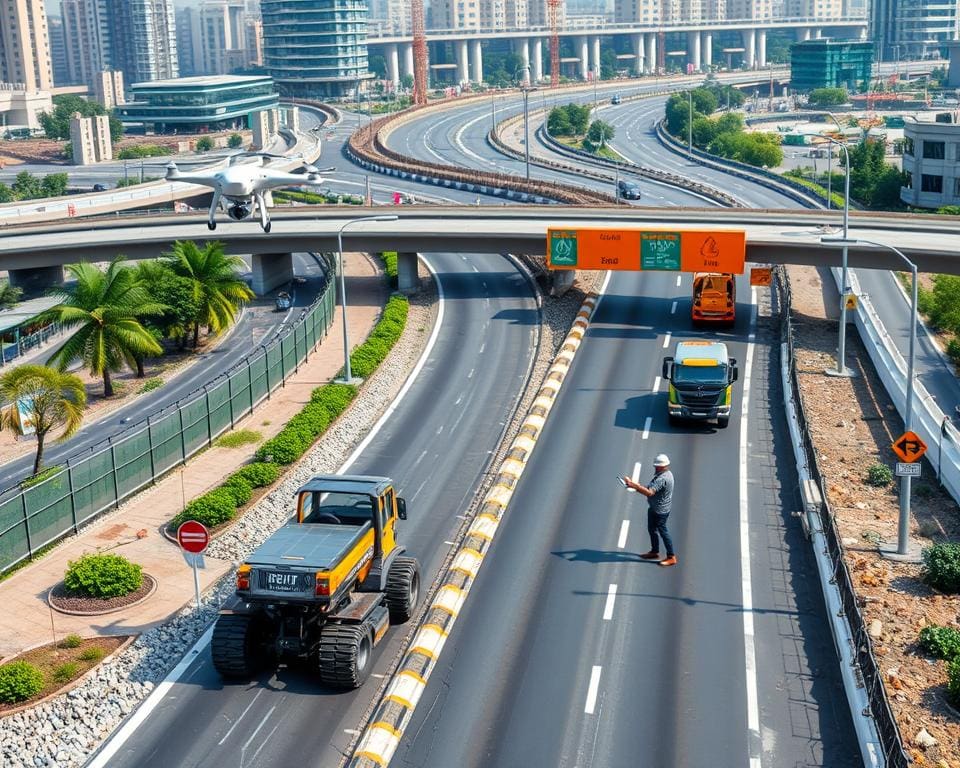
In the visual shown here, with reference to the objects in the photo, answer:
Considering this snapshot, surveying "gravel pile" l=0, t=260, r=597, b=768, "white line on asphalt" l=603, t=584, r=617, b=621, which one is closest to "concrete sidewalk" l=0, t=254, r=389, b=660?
"gravel pile" l=0, t=260, r=597, b=768

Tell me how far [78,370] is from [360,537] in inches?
1814

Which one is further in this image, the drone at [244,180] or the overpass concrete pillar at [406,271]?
the overpass concrete pillar at [406,271]

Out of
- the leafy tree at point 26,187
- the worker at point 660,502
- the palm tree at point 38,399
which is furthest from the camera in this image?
the leafy tree at point 26,187

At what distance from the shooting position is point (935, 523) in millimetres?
40094

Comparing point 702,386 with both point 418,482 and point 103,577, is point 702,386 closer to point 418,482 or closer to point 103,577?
point 418,482

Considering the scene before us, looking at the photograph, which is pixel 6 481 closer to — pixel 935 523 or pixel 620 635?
pixel 620 635

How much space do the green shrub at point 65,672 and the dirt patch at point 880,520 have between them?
18.2 metres

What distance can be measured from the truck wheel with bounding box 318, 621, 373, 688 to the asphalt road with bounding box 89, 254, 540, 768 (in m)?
0.55

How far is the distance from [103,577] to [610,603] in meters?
13.7

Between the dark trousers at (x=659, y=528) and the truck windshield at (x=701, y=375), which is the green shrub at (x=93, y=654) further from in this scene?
the truck windshield at (x=701, y=375)

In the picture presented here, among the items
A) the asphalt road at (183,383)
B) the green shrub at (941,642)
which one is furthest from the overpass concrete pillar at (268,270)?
the green shrub at (941,642)

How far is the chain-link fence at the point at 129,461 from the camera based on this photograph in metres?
37.5

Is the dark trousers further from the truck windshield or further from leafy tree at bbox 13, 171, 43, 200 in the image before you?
leafy tree at bbox 13, 171, 43, 200

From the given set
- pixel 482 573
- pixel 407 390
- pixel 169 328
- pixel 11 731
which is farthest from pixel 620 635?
pixel 169 328
